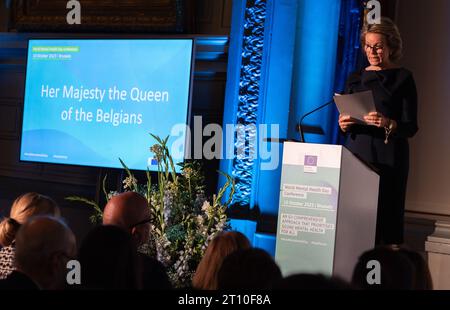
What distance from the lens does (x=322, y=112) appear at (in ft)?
12.3

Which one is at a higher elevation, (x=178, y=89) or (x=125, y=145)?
(x=178, y=89)

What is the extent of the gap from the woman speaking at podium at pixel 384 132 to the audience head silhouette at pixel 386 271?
130 cm

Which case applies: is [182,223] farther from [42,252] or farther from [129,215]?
[42,252]

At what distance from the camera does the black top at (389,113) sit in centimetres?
315

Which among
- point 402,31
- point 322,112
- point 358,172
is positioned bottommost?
point 358,172

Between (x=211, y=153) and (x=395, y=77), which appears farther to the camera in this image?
(x=211, y=153)

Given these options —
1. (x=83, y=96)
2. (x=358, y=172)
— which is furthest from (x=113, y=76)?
(x=358, y=172)

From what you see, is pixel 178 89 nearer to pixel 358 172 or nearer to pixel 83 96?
pixel 83 96

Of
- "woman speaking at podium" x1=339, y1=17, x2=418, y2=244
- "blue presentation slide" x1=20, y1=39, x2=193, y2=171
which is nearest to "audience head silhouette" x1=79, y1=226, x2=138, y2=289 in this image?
"woman speaking at podium" x1=339, y1=17, x2=418, y2=244

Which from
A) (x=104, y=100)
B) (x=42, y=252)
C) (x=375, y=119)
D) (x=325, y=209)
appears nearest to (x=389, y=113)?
(x=375, y=119)

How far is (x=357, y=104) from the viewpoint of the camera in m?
→ 2.94

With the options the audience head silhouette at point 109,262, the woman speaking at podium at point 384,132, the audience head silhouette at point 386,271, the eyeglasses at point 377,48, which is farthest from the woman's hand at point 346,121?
the audience head silhouette at point 109,262
